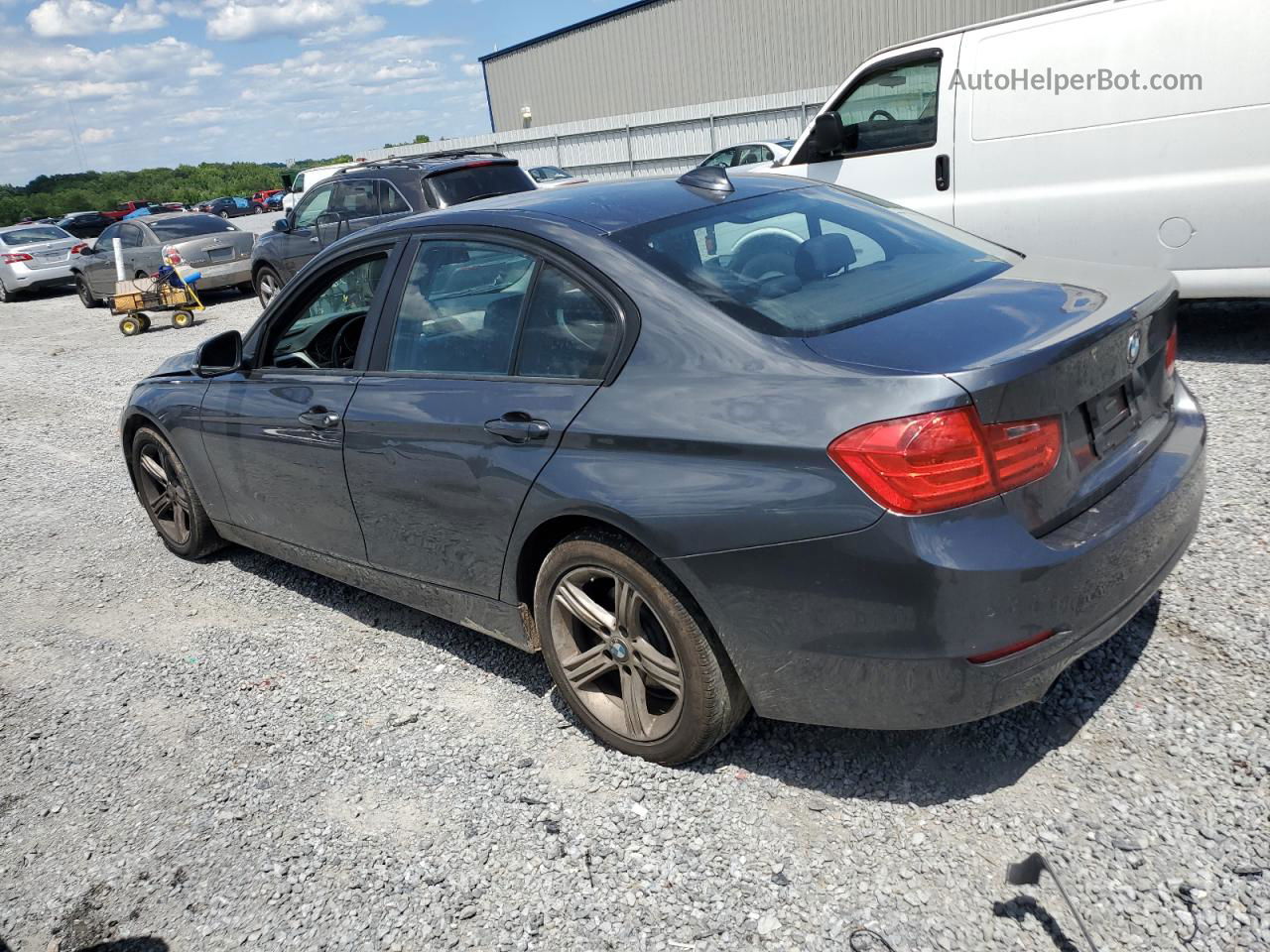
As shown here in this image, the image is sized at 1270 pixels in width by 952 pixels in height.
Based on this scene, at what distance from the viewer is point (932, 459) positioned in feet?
7.74

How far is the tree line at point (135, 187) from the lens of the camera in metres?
63.3

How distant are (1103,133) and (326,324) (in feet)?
15.6

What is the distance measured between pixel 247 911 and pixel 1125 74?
6.25m

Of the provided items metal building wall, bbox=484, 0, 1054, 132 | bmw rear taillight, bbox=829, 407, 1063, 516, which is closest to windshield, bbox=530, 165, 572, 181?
metal building wall, bbox=484, 0, 1054, 132

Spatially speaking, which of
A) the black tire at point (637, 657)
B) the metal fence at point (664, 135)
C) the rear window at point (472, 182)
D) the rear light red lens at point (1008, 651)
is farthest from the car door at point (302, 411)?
the metal fence at point (664, 135)

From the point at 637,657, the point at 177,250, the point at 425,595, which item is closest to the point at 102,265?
the point at 177,250

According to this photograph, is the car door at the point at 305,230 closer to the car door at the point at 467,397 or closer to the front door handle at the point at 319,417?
the front door handle at the point at 319,417

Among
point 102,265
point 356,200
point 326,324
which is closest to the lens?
point 326,324

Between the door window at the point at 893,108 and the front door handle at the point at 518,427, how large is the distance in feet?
16.7

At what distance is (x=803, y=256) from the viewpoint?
126 inches

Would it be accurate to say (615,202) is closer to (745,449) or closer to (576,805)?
(745,449)

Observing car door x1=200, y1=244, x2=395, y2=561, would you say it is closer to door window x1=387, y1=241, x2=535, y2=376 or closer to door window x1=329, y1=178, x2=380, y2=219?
door window x1=387, y1=241, x2=535, y2=376

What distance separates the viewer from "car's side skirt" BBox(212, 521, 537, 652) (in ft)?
11.2

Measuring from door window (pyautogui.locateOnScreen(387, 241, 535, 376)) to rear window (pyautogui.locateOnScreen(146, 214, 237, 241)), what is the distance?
1443cm
